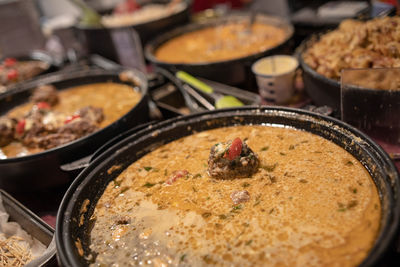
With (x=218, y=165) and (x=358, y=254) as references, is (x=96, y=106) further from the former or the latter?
(x=358, y=254)

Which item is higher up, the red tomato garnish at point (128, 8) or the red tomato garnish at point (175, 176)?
the red tomato garnish at point (128, 8)

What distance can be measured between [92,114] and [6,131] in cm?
70

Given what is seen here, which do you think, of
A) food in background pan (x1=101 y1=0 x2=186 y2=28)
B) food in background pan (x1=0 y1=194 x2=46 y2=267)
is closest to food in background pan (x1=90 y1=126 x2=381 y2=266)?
food in background pan (x1=0 y1=194 x2=46 y2=267)

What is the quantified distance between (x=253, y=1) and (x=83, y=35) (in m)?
3.14

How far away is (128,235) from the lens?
1589 millimetres

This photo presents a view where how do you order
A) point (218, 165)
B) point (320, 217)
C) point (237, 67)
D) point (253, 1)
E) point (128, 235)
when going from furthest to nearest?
point (253, 1) < point (237, 67) < point (218, 165) < point (128, 235) < point (320, 217)

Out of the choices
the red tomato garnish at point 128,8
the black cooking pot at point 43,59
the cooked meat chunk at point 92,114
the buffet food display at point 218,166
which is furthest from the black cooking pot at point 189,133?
the red tomato garnish at point 128,8

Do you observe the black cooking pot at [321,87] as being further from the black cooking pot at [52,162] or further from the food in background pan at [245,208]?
the black cooking pot at [52,162]

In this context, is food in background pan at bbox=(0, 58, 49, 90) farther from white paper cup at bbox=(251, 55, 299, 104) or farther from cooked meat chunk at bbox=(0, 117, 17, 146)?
white paper cup at bbox=(251, 55, 299, 104)

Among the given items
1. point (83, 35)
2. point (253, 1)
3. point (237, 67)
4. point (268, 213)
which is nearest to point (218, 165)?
point (268, 213)

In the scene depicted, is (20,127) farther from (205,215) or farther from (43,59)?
(43,59)

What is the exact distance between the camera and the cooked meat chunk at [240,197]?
5.31 feet

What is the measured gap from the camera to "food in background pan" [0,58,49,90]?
412 cm

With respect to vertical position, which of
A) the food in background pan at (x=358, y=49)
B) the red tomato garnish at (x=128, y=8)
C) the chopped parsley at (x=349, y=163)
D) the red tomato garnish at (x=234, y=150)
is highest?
the red tomato garnish at (x=128, y=8)
